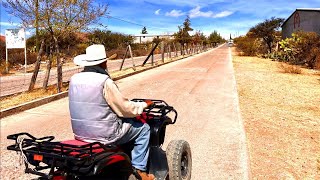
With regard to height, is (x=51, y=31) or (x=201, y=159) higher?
(x=51, y=31)

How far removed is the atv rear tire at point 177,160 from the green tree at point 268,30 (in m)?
38.6

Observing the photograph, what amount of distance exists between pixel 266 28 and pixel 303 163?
39.7 metres

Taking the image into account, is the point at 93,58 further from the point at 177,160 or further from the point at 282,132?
the point at 282,132

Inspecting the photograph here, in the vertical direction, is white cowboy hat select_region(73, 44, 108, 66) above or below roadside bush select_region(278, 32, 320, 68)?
below

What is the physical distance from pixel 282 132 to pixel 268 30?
37614mm

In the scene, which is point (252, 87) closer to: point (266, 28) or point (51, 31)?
point (51, 31)

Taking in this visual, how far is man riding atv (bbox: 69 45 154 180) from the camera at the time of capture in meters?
2.84

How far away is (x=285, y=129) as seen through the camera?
6.52 metres

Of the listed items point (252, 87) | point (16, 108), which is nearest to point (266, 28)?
point (252, 87)

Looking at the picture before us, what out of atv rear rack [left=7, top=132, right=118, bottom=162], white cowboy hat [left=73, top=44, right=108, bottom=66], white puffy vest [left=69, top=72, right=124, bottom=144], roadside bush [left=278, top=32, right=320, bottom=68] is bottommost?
atv rear rack [left=7, top=132, right=118, bottom=162]

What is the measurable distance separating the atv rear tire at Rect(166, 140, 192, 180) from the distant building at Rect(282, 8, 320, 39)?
28.7 m

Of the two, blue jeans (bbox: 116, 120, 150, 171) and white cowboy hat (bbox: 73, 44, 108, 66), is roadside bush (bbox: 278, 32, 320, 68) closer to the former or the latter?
blue jeans (bbox: 116, 120, 150, 171)

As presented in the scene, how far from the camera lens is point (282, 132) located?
20.7 feet

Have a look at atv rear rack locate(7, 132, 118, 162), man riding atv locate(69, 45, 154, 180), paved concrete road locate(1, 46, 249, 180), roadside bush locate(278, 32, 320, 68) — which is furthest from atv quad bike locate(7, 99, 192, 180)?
roadside bush locate(278, 32, 320, 68)
